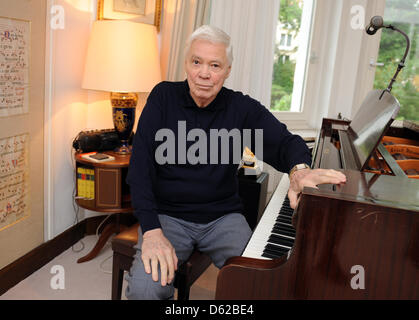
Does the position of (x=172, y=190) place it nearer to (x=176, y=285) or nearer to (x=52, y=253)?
(x=176, y=285)

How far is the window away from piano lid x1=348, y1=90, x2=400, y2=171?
1.73m

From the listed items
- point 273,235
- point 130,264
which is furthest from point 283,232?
point 130,264

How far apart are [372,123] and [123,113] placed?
163cm

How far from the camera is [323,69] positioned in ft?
11.7

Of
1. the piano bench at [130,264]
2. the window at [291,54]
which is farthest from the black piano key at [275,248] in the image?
the window at [291,54]

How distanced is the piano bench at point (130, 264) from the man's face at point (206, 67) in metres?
0.67

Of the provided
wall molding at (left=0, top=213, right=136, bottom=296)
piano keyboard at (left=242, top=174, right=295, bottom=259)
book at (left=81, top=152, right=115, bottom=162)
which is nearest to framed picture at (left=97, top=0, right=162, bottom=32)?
book at (left=81, top=152, right=115, bottom=162)

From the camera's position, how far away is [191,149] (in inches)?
62.0

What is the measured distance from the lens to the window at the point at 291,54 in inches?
134

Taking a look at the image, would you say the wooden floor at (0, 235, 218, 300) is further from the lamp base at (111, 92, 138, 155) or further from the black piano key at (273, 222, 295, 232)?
the black piano key at (273, 222, 295, 232)

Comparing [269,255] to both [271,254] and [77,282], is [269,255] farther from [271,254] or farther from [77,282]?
[77,282]

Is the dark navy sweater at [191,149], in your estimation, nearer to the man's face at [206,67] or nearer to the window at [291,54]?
the man's face at [206,67]

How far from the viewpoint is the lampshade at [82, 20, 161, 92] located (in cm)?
236

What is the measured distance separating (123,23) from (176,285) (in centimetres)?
161
